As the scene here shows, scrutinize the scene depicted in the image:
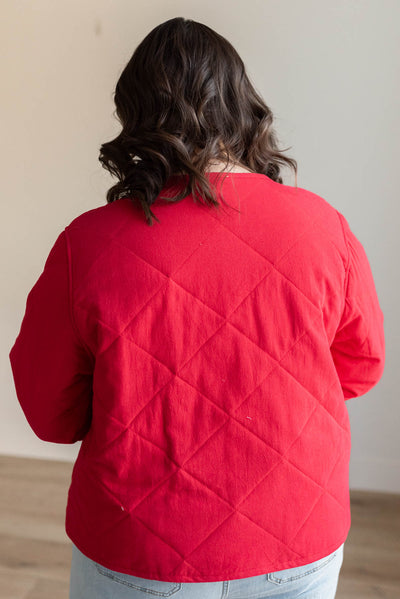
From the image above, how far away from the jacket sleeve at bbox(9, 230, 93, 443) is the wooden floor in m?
0.97

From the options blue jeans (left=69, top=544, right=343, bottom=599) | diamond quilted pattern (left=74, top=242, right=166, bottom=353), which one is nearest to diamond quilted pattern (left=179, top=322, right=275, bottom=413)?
diamond quilted pattern (left=74, top=242, right=166, bottom=353)

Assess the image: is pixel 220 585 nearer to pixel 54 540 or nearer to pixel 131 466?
pixel 131 466

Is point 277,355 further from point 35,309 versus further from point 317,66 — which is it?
point 317,66

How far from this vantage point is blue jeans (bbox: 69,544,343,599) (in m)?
0.83

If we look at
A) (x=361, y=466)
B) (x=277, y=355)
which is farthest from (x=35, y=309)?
(x=361, y=466)

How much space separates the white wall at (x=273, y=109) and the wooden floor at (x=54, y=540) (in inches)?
6.1

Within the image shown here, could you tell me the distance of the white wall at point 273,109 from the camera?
1689 millimetres

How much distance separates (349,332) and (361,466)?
4.21 feet

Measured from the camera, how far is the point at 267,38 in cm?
171

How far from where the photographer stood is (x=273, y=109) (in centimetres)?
176

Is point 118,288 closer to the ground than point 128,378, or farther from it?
farther from it

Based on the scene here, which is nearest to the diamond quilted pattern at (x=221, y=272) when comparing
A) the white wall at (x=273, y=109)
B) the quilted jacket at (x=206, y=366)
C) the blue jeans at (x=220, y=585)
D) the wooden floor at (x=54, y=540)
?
the quilted jacket at (x=206, y=366)

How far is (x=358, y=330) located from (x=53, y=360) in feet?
1.54

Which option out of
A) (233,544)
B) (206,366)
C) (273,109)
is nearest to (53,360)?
(206,366)
